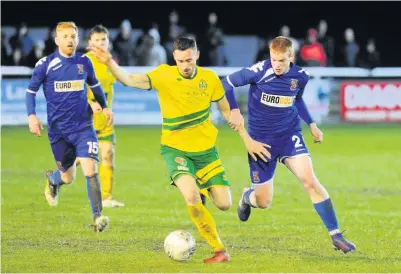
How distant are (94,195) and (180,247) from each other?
79.7 inches

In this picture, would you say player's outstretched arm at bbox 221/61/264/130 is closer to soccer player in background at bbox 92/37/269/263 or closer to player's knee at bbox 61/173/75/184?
soccer player in background at bbox 92/37/269/263

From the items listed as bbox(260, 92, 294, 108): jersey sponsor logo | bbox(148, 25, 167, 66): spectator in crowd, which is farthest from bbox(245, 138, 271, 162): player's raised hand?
bbox(148, 25, 167, 66): spectator in crowd

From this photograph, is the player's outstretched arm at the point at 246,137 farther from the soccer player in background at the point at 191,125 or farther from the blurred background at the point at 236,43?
the blurred background at the point at 236,43

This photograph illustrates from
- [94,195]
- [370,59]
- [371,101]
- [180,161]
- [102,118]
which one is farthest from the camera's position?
[370,59]

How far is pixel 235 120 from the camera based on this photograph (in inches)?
360

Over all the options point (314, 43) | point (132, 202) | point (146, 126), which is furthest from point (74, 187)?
point (314, 43)

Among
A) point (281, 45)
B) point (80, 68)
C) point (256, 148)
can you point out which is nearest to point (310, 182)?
point (256, 148)

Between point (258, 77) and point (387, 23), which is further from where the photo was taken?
point (387, 23)

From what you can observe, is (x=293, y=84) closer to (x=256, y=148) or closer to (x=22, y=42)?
(x=256, y=148)

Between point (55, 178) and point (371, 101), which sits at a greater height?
point (55, 178)

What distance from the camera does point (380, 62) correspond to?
30.6 metres

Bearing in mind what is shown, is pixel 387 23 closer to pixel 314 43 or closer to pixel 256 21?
pixel 256 21

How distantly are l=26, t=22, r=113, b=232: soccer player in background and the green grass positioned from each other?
767 millimetres

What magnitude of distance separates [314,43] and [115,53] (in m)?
5.13
